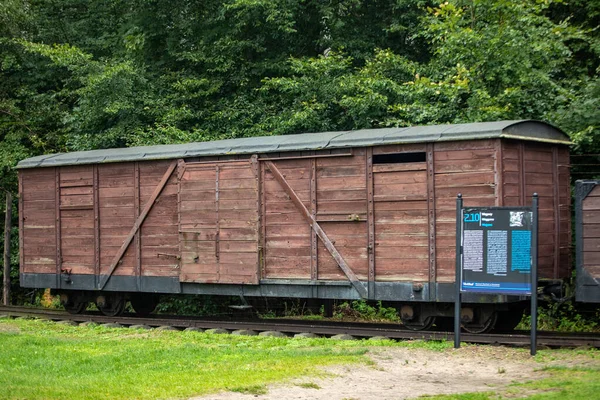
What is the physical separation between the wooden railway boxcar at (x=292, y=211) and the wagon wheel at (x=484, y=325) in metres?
0.14

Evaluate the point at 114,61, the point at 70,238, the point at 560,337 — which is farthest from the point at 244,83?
the point at 560,337

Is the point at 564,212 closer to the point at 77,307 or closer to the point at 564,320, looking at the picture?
the point at 564,320

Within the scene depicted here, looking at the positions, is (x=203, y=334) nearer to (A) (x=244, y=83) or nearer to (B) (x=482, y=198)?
(B) (x=482, y=198)

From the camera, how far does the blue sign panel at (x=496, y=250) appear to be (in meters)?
10.9

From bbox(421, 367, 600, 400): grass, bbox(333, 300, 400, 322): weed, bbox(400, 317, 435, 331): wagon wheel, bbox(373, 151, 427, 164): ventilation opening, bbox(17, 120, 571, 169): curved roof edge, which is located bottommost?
bbox(333, 300, 400, 322): weed

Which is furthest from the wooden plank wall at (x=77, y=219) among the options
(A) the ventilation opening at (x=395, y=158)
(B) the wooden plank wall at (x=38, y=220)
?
(A) the ventilation opening at (x=395, y=158)

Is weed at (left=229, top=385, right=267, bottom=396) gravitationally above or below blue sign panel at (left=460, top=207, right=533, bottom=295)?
below

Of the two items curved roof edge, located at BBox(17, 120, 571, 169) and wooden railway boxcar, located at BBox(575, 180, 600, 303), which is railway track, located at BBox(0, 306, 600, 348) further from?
curved roof edge, located at BBox(17, 120, 571, 169)

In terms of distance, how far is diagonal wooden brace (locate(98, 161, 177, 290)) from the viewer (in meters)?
16.1

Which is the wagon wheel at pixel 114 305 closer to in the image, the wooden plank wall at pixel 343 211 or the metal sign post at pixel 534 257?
the wooden plank wall at pixel 343 211

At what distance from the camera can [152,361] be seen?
10844mm

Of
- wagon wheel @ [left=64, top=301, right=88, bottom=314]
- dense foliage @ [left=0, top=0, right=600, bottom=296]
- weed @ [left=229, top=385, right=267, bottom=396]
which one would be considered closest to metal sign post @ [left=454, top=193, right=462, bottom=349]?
weed @ [left=229, top=385, right=267, bottom=396]

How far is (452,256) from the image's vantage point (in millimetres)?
12773

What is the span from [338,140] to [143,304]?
669 cm
